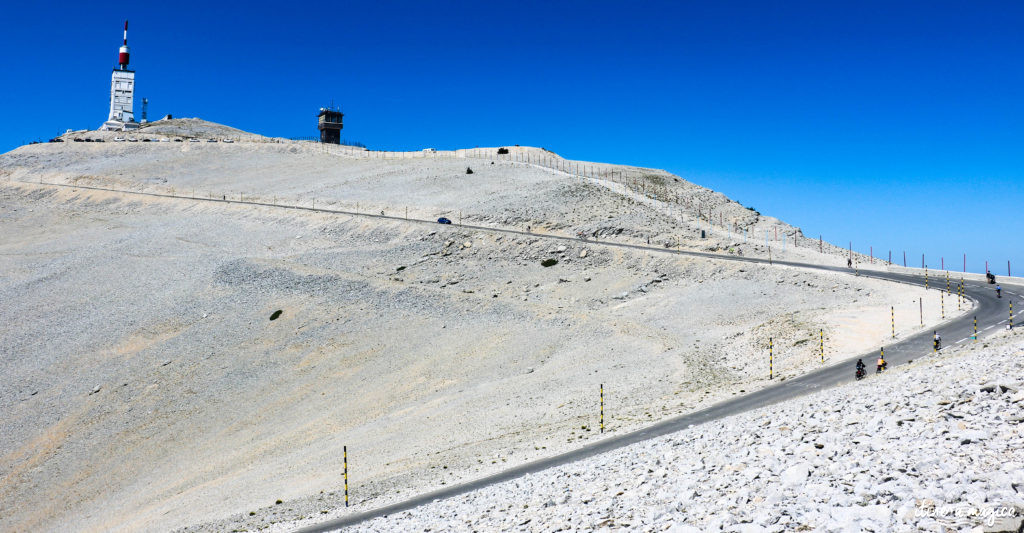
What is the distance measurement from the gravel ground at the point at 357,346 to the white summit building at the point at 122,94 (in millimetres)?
92787

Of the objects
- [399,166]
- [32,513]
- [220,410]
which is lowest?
[32,513]

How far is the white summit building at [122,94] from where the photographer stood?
16438 cm

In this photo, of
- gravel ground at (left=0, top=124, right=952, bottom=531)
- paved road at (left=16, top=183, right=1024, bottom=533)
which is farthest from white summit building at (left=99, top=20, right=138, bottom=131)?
paved road at (left=16, top=183, right=1024, bottom=533)

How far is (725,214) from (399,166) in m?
54.7

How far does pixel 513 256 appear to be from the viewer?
63656 mm

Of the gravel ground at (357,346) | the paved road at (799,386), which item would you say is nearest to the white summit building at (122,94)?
the gravel ground at (357,346)

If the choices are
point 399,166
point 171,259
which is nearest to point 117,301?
point 171,259

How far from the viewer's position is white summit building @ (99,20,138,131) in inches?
6471

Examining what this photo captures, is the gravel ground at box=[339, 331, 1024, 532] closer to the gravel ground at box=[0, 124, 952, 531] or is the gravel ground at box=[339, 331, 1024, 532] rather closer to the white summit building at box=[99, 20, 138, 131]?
the gravel ground at box=[0, 124, 952, 531]

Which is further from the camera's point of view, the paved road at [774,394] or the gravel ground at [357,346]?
the gravel ground at [357,346]

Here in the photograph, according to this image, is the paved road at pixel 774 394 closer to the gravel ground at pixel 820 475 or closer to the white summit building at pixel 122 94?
the gravel ground at pixel 820 475

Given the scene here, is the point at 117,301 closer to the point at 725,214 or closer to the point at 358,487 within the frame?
the point at 358,487

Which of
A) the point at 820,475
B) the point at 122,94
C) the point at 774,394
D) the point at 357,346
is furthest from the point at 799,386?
the point at 122,94

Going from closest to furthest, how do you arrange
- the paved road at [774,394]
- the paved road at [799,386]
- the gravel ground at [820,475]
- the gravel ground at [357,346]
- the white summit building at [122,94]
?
1. the gravel ground at [820,475]
2. the paved road at [774,394]
3. the paved road at [799,386]
4. the gravel ground at [357,346]
5. the white summit building at [122,94]
